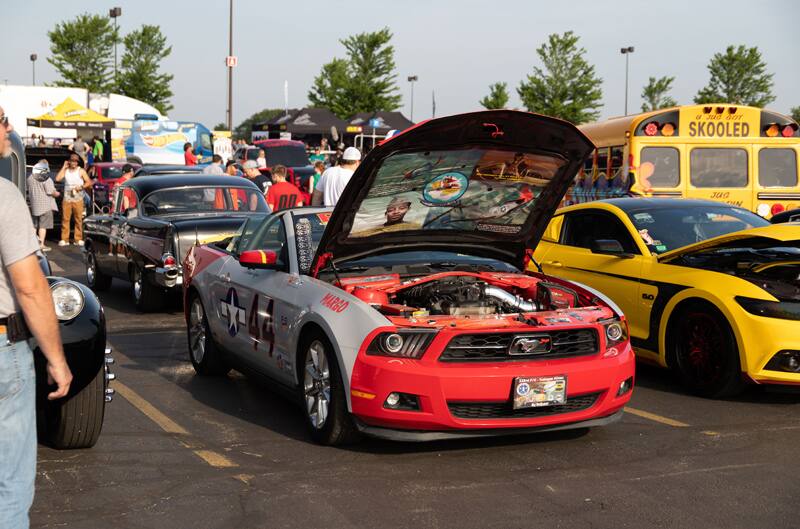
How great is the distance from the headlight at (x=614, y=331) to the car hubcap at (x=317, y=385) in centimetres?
171

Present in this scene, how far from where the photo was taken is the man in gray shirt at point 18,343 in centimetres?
336

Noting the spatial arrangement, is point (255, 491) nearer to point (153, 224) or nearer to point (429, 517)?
point (429, 517)

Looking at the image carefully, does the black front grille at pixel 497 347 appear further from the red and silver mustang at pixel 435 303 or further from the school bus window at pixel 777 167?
the school bus window at pixel 777 167

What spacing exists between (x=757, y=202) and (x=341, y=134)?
37.6 meters

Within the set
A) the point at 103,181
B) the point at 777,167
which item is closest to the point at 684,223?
the point at 777,167

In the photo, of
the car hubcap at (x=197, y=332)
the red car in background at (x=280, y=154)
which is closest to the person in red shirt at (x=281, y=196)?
the car hubcap at (x=197, y=332)

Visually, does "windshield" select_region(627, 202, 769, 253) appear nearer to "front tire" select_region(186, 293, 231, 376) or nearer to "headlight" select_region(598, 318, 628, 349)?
"headlight" select_region(598, 318, 628, 349)

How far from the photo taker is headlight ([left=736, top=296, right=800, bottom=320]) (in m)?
7.19

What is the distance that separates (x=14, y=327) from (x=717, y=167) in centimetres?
1322

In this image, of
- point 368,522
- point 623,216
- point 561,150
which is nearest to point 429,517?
point 368,522

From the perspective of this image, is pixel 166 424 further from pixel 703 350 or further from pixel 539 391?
pixel 703 350

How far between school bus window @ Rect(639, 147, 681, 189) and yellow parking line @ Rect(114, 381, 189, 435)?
9.21 metres

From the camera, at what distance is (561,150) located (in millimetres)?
6727

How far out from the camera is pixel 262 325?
704cm
